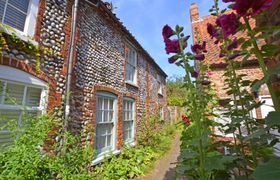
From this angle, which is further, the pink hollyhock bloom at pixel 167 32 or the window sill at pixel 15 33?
the window sill at pixel 15 33

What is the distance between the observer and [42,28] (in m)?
3.97

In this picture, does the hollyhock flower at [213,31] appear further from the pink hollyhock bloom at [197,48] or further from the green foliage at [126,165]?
the green foliage at [126,165]

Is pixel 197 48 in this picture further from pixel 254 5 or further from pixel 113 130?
pixel 113 130

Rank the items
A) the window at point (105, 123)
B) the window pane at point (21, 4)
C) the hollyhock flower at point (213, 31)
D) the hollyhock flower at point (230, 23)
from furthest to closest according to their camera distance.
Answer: the window at point (105, 123), the window pane at point (21, 4), the hollyhock flower at point (213, 31), the hollyhock flower at point (230, 23)

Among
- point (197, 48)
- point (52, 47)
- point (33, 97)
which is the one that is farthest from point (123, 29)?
point (197, 48)

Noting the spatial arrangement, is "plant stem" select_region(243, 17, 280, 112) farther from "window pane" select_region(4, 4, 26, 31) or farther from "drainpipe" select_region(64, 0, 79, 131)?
"window pane" select_region(4, 4, 26, 31)

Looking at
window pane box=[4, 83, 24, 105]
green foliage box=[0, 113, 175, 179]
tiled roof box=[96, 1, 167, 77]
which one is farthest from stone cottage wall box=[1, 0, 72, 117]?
tiled roof box=[96, 1, 167, 77]

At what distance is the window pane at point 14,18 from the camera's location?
3486mm

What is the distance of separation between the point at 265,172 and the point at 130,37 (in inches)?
332

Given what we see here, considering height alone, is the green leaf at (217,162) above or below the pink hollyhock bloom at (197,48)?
below

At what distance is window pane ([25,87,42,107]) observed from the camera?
12.0ft

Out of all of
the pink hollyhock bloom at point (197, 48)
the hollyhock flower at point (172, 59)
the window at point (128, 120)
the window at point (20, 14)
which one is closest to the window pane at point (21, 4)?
the window at point (20, 14)

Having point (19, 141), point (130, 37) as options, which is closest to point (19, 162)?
point (19, 141)

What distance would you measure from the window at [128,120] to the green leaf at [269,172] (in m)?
7.04
